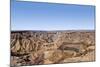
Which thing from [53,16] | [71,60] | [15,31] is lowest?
[71,60]

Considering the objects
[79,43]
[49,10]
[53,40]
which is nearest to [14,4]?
[49,10]

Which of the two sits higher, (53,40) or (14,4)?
(14,4)
